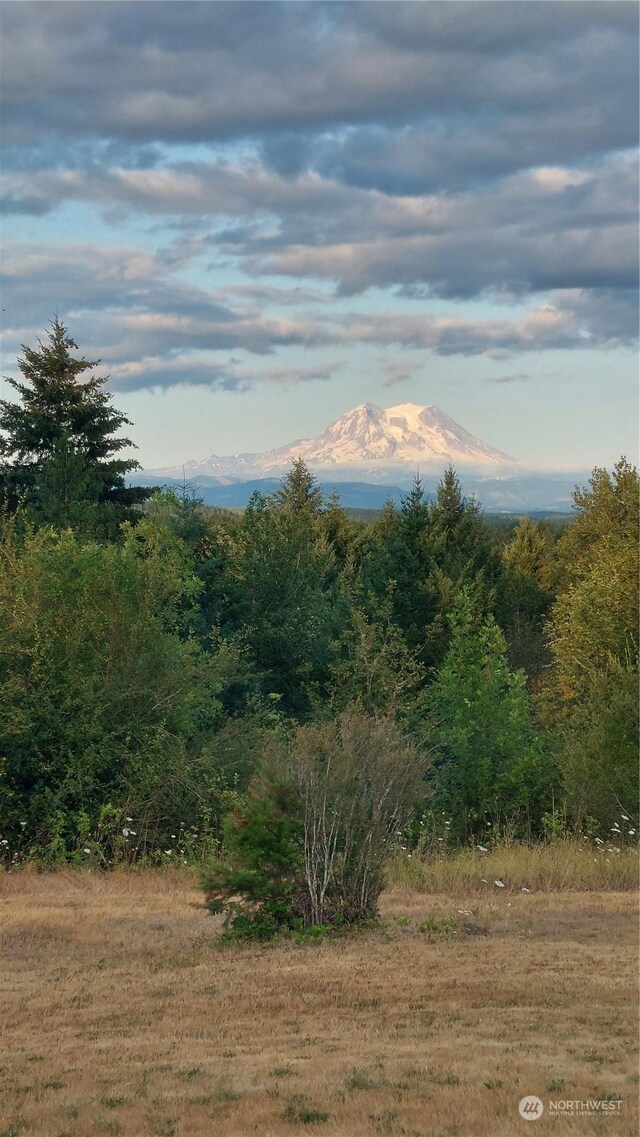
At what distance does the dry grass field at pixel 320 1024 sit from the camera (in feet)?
19.3

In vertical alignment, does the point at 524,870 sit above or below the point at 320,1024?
below

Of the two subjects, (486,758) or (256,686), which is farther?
(256,686)

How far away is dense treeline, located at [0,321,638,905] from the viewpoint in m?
11.8

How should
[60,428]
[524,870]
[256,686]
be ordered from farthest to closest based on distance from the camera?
[60,428], [256,686], [524,870]

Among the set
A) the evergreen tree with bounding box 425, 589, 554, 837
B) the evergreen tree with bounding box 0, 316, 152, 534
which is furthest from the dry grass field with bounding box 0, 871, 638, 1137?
the evergreen tree with bounding box 0, 316, 152, 534

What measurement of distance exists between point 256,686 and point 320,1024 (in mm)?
22285

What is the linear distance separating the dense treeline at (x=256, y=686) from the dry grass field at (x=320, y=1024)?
1.43 metres

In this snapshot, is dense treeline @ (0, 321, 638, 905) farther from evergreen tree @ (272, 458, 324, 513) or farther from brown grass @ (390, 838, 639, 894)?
evergreen tree @ (272, 458, 324, 513)

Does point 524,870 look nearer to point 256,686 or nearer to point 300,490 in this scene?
point 256,686

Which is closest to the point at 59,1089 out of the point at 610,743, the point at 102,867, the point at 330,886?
the point at 330,886

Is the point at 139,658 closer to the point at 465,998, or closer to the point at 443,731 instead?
the point at 443,731

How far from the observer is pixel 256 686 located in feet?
98.5

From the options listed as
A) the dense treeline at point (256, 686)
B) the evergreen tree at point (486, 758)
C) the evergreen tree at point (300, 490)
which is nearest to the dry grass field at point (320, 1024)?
the dense treeline at point (256, 686)

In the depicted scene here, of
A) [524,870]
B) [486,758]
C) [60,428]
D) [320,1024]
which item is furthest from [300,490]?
[320,1024]
